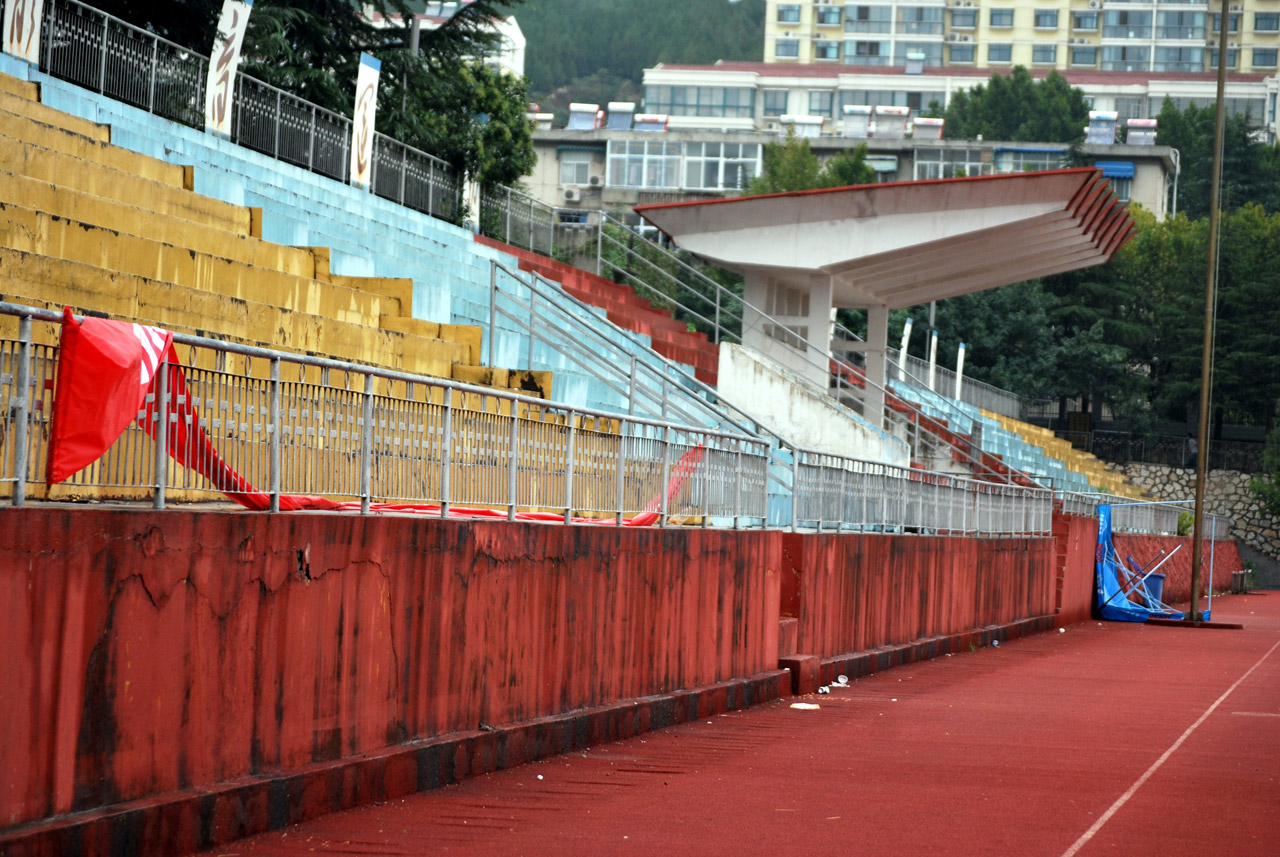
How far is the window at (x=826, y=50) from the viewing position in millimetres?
137500

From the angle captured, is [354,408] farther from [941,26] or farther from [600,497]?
[941,26]

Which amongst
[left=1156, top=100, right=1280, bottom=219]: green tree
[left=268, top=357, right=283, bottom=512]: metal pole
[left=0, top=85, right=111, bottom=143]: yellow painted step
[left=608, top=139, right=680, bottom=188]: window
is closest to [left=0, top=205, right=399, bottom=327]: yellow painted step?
[left=0, top=85, right=111, bottom=143]: yellow painted step

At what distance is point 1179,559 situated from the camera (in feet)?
152

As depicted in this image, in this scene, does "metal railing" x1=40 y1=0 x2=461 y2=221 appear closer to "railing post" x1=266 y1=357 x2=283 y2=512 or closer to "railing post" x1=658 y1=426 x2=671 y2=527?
"railing post" x1=658 y1=426 x2=671 y2=527

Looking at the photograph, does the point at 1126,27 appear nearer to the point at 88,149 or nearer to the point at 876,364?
the point at 876,364

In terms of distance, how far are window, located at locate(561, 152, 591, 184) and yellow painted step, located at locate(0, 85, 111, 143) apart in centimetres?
6976

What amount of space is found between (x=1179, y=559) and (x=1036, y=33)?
323 ft

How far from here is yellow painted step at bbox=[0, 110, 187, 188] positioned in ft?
50.2

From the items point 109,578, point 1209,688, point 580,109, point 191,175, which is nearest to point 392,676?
point 109,578

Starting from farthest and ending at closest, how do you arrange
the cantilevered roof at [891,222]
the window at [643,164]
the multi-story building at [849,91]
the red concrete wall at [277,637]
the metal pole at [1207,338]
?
1. the multi-story building at [849,91]
2. the window at [643,164]
3. the cantilevered roof at [891,222]
4. the metal pole at [1207,338]
5. the red concrete wall at [277,637]

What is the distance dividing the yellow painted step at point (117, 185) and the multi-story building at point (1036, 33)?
401 ft

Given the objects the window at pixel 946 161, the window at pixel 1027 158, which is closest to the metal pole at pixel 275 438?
the window at pixel 946 161

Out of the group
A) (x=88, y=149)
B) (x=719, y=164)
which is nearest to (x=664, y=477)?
(x=88, y=149)

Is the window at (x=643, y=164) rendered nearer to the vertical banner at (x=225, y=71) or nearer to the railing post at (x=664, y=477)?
the vertical banner at (x=225, y=71)
